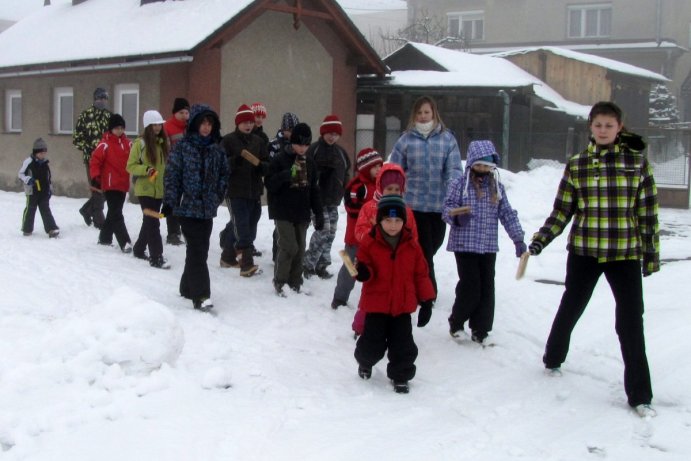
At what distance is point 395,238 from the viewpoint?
546cm

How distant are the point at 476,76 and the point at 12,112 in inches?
445

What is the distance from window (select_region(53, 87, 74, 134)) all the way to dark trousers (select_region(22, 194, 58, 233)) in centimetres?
737

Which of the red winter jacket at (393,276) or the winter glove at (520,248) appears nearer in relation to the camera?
the red winter jacket at (393,276)

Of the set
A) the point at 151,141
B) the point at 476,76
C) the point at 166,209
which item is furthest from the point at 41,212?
the point at 476,76

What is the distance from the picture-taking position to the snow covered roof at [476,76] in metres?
18.6

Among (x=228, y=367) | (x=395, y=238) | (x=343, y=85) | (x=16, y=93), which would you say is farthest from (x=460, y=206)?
(x=16, y=93)

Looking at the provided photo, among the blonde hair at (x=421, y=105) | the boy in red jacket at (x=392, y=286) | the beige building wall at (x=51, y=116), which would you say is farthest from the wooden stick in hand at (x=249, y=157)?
the beige building wall at (x=51, y=116)

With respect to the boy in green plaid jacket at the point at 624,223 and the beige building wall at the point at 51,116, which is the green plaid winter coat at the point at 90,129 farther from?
the boy in green plaid jacket at the point at 624,223

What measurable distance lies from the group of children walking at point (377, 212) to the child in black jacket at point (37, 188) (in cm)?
2

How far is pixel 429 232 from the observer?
7.02m

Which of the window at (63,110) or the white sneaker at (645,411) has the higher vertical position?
the window at (63,110)

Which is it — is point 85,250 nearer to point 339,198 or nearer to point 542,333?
point 339,198

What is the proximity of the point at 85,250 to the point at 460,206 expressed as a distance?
209 inches

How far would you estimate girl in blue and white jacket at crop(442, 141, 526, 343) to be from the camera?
20.8ft
